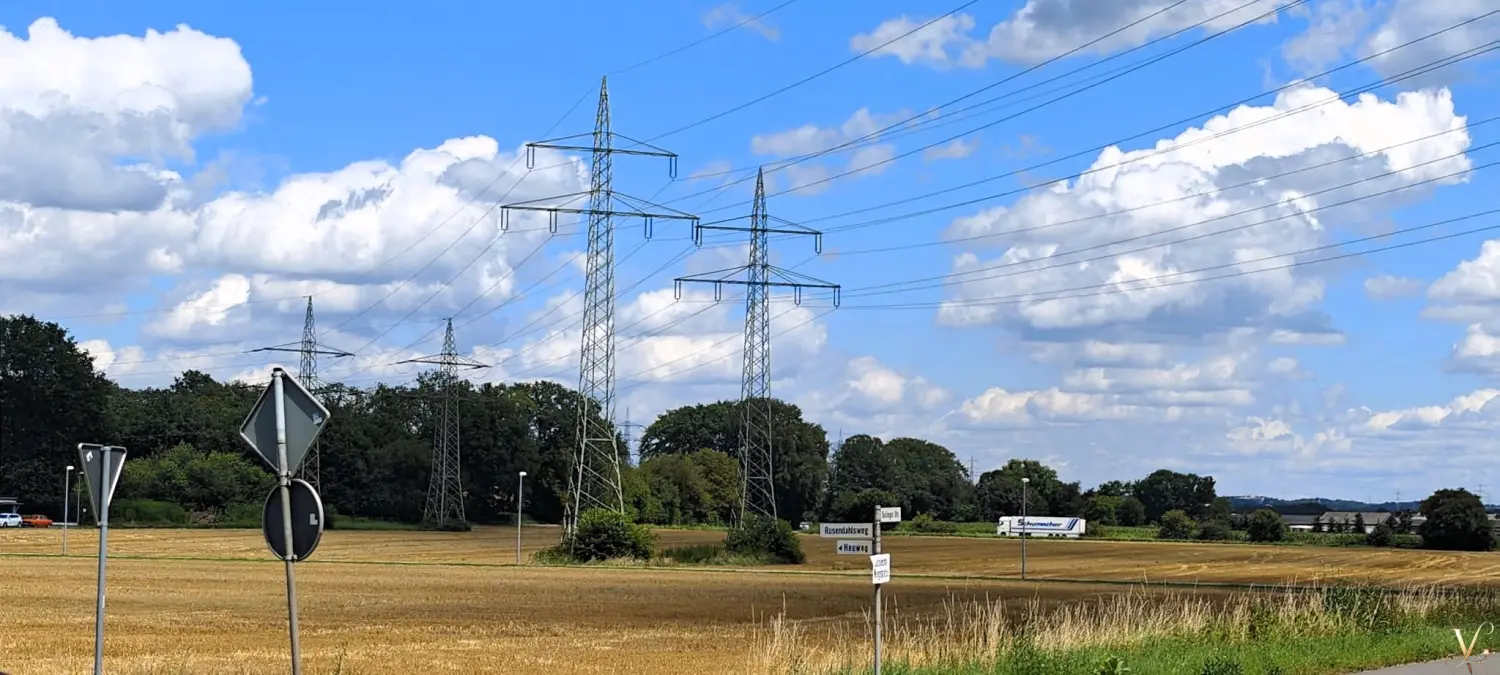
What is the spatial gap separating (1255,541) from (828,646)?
472 feet

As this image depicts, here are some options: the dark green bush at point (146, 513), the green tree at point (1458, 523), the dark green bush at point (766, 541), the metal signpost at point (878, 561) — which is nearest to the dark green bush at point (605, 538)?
the dark green bush at point (766, 541)

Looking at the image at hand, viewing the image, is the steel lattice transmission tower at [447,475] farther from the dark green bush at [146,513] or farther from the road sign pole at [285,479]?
the road sign pole at [285,479]

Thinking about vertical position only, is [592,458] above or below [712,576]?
above

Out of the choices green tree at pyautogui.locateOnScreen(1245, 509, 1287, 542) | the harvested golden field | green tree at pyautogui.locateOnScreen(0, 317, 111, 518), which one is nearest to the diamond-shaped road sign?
the harvested golden field

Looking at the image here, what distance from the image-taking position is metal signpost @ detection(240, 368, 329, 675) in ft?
46.7

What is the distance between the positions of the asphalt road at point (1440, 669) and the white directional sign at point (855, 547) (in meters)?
8.38

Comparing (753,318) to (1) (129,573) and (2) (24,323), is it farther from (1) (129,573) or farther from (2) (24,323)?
(2) (24,323)

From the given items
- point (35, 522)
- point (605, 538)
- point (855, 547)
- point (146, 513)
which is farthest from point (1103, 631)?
point (35, 522)

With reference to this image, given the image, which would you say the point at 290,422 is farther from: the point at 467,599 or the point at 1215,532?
the point at 1215,532

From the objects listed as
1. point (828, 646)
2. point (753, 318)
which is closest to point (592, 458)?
point (753, 318)

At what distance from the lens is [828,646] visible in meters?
31.3

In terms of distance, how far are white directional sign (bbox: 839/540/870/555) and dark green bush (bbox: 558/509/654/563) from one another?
67.2 m

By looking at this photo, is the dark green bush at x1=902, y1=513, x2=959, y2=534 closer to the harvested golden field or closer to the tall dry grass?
the harvested golden field

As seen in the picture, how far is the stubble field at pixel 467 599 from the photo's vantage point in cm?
2886
